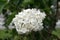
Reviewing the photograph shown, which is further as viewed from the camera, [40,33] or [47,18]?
[47,18]

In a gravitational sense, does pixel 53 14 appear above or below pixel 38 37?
above

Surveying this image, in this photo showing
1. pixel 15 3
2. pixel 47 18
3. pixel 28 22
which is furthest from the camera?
pixel 47 18

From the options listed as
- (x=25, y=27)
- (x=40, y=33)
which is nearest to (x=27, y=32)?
(x=25, y=27)

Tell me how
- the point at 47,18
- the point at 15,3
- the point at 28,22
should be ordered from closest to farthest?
the point at 28,22, the point at 15,3, the point at 47,18

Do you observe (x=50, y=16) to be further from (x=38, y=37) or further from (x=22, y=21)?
(x=22, y=21)

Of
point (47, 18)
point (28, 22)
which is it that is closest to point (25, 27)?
point (28, 22)

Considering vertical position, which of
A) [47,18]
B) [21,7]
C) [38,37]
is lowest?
[38,37]

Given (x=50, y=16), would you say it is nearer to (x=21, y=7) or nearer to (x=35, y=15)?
(x=21, y=7)
